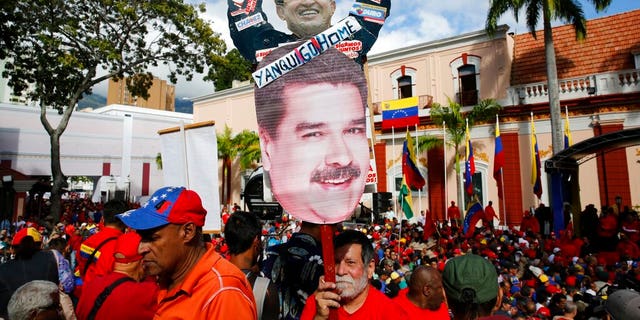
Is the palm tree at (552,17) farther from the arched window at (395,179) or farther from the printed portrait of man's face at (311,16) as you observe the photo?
the printed portrait of man's face at (311,16)

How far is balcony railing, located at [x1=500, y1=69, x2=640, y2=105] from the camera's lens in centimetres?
1497

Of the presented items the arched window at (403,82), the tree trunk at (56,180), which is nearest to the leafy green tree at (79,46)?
the tree trunk at (56,180)

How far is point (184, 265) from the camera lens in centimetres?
201

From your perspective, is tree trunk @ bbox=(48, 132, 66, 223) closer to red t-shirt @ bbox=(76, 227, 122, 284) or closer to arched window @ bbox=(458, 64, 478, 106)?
red t-shirt @ bbox=(76, 227, 122, 284)

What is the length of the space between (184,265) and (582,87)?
18059 mm

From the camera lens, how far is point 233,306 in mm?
1777

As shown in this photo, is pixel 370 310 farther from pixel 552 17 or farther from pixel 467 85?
pixel 467 85

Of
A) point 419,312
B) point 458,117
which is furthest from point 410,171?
point 419,312

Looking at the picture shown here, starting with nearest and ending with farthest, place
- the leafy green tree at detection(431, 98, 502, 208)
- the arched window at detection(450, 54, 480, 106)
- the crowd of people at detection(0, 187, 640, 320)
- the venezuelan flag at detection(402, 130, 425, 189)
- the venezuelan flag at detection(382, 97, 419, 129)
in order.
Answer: the crowd of people at detection(0, 187, 640, 320)
the venezuelan flag at detection(402, 130, 425, 189)
the leafy green tree at detection(431, 98, 502, 208)
the venezuelan flag at detection(382, 97, 419, 129)
the arched window at detection(450, 54, 480, 106)

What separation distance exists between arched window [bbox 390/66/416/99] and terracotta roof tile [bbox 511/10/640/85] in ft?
14.9

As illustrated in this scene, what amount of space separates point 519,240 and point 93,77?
16.9m

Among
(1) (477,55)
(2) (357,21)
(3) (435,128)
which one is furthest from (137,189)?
(2) (357,21)

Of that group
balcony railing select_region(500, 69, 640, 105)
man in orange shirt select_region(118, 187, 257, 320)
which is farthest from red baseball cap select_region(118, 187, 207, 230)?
balcony railing select_region(500, 69, 640, 105)

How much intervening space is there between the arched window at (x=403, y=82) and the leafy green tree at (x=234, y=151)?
8499 millimetres
